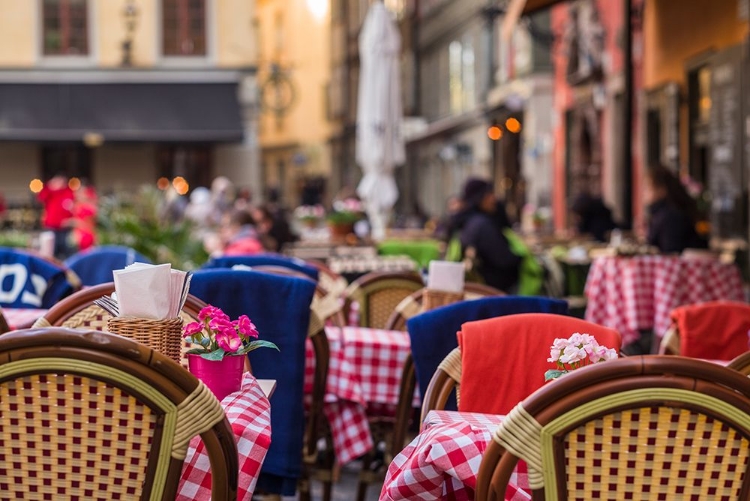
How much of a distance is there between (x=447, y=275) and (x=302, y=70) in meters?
47.6

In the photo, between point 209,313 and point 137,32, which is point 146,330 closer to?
point 209,313

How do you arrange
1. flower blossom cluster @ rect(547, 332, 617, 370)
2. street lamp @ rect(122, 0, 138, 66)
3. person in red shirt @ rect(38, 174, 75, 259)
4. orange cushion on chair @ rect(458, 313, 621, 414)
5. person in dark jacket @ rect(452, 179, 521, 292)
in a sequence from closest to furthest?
flower blossom cluster @ rect(547, 332, 617, 370) → orange cushion on chair @ rect(458, 313, 621, 414) → person in dark jacket @ rect(452, 179, 521, 292) → person in red shirt @ rect(38, 174, 75, 259) → street lamp @ rect(122, 0, 138, 66)

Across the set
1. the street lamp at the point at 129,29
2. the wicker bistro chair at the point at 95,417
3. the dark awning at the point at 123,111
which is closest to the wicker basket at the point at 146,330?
the wicker bistro chair at the point at 95,417

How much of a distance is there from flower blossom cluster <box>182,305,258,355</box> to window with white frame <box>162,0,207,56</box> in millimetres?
34881

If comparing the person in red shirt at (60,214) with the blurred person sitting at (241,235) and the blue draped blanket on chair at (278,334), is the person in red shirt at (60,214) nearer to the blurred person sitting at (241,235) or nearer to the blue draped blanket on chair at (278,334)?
the blurred person sitting at (241,235)

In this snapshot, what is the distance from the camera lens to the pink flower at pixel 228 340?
3.53 m

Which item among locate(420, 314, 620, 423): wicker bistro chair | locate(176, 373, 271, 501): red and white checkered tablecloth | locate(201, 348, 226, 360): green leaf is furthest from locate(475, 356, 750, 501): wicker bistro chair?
locate(420, 314, 620, 423): wicker bistro chair

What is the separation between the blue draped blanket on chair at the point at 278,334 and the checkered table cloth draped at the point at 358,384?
60 cm

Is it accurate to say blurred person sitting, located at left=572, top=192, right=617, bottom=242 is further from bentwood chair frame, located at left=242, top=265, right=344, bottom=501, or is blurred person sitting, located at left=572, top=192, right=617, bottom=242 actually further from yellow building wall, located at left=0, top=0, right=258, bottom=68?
yellow building wall, located at left=0, top=0, right=258, bottom=68

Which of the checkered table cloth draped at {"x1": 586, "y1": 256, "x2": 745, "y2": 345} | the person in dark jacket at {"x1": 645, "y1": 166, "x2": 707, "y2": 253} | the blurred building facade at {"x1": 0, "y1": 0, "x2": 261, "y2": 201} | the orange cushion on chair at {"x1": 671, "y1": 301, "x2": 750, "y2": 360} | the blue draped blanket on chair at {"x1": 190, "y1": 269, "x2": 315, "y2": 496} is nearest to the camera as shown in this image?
the blue draped blanket on chair at {"x1": 190, "y1": 269, "x2": 315, "y2": 496}

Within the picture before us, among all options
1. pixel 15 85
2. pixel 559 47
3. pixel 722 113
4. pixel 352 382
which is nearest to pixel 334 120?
pixel 15 85

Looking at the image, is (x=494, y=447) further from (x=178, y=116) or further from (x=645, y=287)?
(x=178, y=116)

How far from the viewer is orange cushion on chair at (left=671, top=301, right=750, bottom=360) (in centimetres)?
529

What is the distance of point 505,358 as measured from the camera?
387cm
